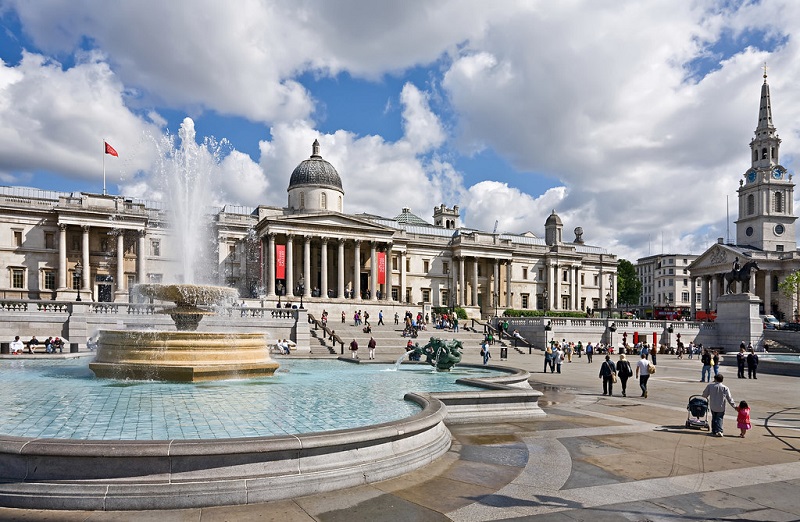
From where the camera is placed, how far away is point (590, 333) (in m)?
51.8

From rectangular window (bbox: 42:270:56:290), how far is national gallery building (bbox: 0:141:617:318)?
0.46ft

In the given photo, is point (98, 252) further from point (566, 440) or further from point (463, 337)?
point (566, 440)

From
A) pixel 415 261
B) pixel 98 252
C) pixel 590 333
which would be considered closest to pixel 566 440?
pixel 590 333

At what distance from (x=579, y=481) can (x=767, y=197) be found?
384ft

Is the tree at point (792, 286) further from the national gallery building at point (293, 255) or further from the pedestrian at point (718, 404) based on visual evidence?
the pedestrian at point (718, 404)

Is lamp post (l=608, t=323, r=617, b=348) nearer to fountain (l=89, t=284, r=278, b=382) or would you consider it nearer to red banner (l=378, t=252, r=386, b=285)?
red banner (l=378, t=252, r=386, b=285)

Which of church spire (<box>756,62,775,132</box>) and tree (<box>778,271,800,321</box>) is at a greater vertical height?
church spire (<box>756,62,775,132</box>)

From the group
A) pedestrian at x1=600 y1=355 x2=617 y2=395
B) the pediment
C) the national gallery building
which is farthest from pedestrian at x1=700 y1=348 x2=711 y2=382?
the pediment

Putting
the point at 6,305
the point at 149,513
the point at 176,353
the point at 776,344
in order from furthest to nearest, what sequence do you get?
the point at 776,344 < the point at 6,305 < the point at 176,353 < the point at 149,513

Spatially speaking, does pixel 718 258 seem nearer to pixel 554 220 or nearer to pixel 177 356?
pixel 554 220

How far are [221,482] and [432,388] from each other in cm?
928

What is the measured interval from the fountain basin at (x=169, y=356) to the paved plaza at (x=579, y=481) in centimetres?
716

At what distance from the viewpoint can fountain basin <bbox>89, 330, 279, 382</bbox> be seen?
48.4 ft

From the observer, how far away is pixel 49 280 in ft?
195
